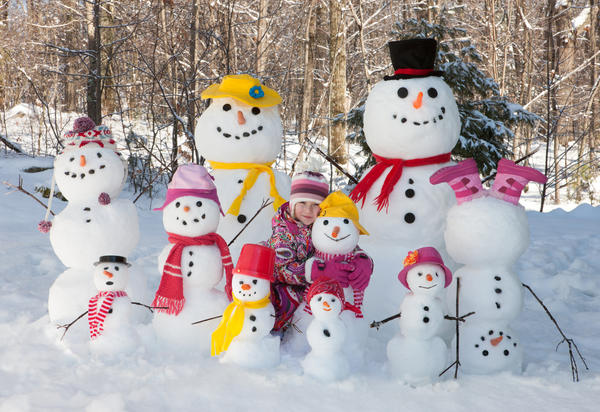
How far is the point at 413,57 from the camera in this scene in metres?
2.92

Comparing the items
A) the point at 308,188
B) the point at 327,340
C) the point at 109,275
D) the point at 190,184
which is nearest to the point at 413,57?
the point at 308,188

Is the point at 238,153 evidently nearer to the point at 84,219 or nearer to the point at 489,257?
the point at 84,219

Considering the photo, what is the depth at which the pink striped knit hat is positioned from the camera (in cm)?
282

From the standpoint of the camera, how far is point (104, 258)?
2.55 m

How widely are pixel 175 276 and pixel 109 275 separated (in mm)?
314

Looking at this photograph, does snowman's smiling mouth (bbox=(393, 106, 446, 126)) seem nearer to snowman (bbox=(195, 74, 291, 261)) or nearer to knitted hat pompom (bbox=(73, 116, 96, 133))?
snowman (bbox=(195, 74, 291, 261))

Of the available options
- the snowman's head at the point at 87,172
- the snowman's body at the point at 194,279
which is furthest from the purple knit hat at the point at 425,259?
the snowman's head at the point at 87,172

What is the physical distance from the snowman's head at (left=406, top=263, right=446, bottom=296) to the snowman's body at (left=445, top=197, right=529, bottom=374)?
0.25 m

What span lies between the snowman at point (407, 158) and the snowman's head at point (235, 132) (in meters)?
0.68

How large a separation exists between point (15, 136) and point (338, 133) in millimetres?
8679

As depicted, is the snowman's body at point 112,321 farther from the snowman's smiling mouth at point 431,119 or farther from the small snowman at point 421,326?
the snowman's smiling mouth at point 431,119

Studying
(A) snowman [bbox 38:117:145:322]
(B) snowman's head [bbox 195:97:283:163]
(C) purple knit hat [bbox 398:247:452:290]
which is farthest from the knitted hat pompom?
(C) purple knit hat [bbox 398:247:452:290]

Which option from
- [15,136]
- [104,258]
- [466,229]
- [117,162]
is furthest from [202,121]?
[15,136]

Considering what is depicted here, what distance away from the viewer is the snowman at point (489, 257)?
240 centimetres
